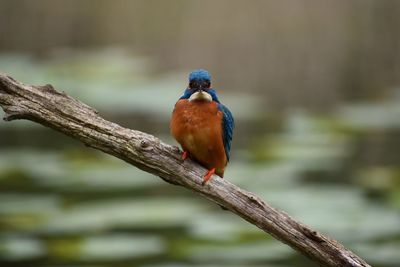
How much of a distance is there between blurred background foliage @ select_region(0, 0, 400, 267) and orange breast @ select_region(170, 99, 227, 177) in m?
2.54

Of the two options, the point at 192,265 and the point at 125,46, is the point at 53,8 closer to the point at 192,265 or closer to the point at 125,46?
the point at 125,46

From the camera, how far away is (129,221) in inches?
313

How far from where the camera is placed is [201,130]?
15.9 ft

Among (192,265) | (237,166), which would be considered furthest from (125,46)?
(192,265)

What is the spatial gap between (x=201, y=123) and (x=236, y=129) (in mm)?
6847

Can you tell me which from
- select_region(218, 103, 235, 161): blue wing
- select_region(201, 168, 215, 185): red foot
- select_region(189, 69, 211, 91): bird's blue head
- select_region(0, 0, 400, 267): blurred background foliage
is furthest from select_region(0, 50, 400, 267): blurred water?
select_region(201, 168, 215, 185): red foot

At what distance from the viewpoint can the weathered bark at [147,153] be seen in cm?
420

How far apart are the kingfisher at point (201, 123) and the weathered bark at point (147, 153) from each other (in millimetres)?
252

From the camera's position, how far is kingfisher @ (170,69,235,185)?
15.6ft

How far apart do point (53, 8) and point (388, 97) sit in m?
3.93

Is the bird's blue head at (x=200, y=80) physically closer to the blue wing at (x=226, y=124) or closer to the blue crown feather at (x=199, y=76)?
the blue crown feather at (x=199, y=76)

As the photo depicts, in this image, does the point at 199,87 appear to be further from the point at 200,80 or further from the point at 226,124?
the point at 226,124

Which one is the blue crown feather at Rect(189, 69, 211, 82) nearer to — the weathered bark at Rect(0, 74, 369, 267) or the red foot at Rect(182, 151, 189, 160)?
the red foot at Rect(182, 151, 189, 160)

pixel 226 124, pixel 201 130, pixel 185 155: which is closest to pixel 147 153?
pixel 185 155
